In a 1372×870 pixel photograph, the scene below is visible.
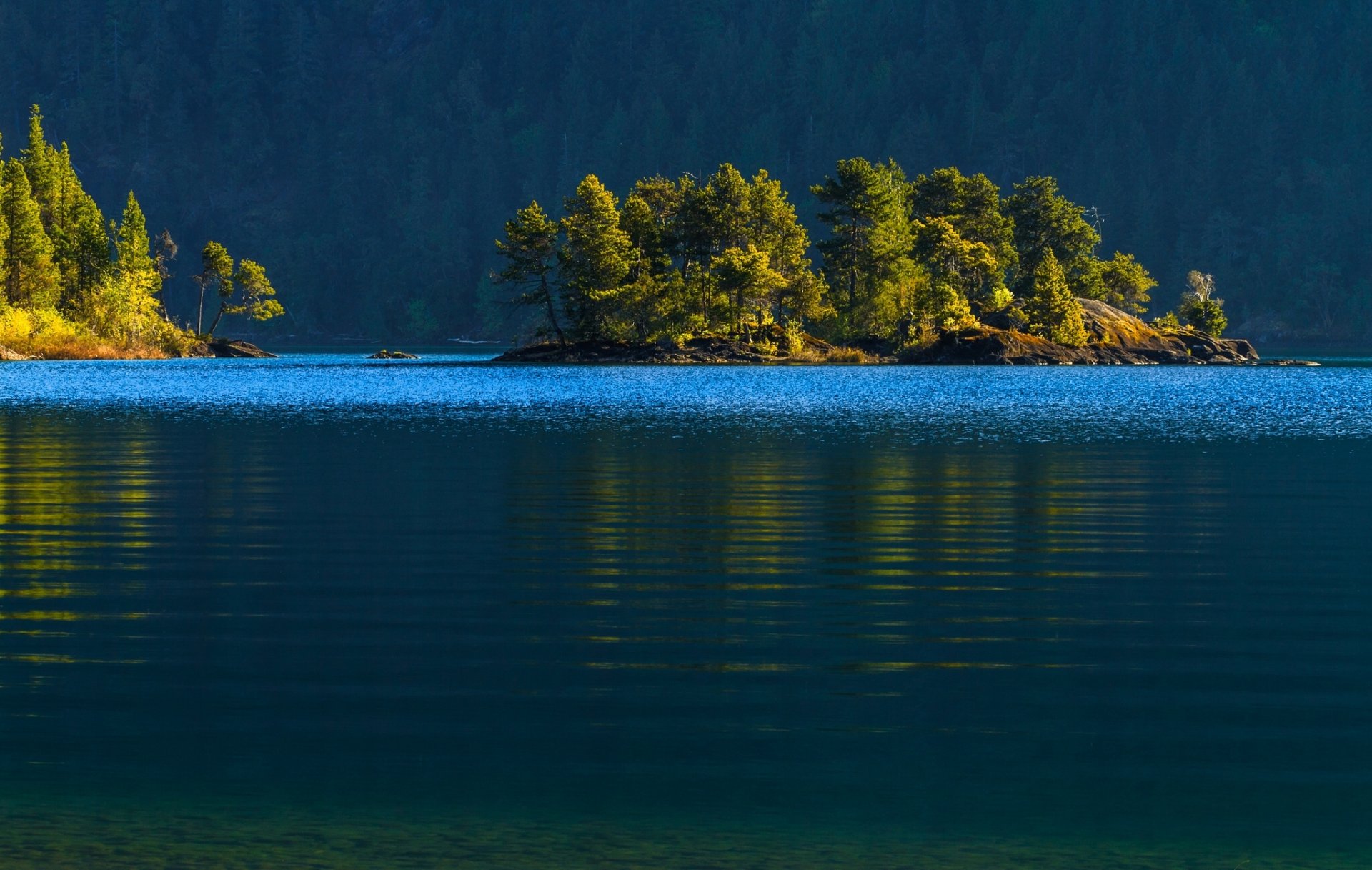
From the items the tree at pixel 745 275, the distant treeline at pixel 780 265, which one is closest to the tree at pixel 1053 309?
the distant treeline at pixel 780 265

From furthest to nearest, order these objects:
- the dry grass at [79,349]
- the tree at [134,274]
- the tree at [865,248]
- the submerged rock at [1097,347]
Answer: the tree at [134,274] < the dry grass at [79,349] < the submerged rock at [1097,347] < the tree at [865,248]

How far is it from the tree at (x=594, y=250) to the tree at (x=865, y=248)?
19768 mm

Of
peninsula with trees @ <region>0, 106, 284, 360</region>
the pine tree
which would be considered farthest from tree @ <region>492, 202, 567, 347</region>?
the pine tree

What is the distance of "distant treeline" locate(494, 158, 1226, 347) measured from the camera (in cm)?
15650

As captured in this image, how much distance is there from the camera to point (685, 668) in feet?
54.3

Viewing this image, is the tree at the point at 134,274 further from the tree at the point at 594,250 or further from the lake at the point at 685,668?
the lake at the point at 685,668

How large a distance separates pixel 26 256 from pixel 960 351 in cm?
9342

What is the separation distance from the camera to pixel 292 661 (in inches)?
673

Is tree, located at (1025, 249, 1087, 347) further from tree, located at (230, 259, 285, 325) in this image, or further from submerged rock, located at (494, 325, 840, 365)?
tree, located at (230, 259, 285, 325)

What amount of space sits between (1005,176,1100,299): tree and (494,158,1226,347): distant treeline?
1.23m

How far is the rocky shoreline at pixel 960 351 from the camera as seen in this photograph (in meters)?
159

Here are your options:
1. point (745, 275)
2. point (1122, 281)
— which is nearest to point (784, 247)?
point (745, 275)

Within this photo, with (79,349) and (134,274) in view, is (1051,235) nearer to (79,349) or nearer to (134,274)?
(134,274)

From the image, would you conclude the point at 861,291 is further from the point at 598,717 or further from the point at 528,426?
the point at 598,717
